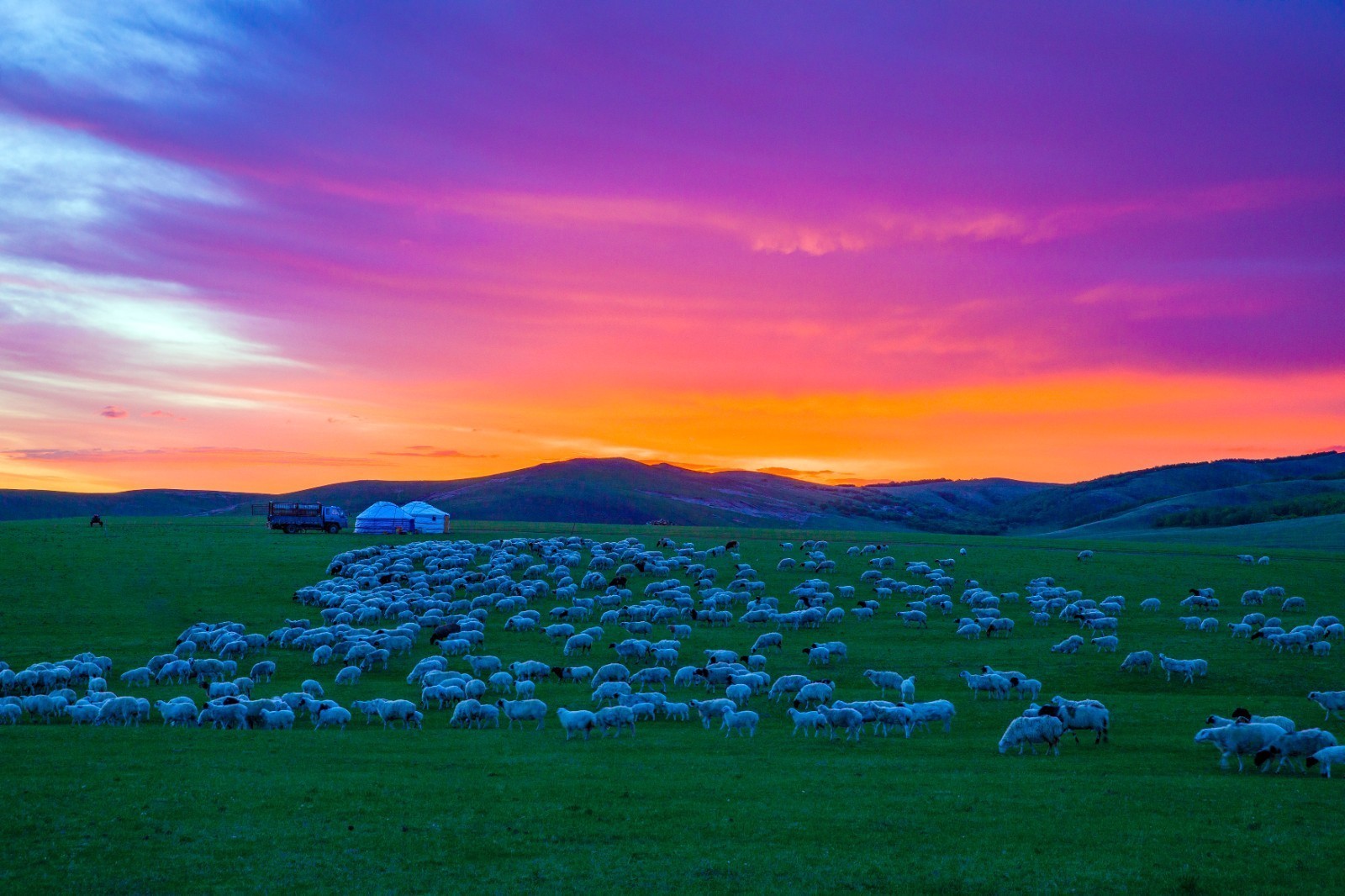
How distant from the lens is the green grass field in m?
14.5

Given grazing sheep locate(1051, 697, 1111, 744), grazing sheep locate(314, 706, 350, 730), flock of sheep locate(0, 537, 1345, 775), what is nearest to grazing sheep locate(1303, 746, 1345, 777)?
flock of sheep locate(0, 537, 1345, 775)

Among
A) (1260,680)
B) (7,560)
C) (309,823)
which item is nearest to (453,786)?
(309,823)

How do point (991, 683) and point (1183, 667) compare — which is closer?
point (991, 683)

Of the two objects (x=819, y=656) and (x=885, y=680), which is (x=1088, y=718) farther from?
(x=819, y=656)

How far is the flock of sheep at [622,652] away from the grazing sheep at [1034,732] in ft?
0.15

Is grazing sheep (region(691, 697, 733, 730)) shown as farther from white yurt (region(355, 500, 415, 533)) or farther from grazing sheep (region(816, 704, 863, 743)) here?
white yurt (region(355, 500, 415, 533))

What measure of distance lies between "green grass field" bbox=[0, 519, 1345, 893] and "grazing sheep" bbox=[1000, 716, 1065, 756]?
50cm

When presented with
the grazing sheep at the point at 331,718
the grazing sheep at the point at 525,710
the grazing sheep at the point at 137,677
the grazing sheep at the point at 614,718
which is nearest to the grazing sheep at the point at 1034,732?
the grazing sheep at the point at 614,718

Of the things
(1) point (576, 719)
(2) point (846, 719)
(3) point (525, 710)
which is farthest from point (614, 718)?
(2) point (846, 719)

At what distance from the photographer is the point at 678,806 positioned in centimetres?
1814

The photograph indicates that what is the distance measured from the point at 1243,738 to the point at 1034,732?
4.40 meters

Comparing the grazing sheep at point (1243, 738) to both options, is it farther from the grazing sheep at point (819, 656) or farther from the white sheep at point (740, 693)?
the grazing sheep at point (819, 656)

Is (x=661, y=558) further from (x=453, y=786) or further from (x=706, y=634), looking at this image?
(x=453, y=786)

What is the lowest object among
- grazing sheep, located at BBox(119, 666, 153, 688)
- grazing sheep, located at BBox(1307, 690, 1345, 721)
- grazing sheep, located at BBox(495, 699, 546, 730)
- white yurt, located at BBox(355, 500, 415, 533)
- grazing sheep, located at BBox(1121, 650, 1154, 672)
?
grazing sheep, located at BBox(119, 666, 153, 688)
